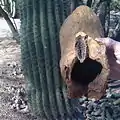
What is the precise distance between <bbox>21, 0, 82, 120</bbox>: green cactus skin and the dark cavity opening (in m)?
1.56

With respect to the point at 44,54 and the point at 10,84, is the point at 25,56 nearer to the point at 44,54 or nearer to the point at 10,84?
the point at 44,54

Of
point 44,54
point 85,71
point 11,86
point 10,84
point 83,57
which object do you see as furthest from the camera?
point 10,84

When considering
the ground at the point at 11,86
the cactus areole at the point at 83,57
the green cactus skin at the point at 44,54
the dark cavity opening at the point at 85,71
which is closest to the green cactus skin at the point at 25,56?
the green cactus skin at the point at 44,54

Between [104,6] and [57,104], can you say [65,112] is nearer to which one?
[57,104]

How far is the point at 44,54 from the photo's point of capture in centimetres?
349

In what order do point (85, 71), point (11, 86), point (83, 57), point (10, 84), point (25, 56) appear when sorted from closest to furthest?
point (83, 57) → point (85, 71) → point (25, 56) → point (11, 86) → point (10, 84)

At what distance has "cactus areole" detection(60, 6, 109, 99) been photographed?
68.0 inches

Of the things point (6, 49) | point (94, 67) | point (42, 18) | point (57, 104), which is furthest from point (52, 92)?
point (6, 49)

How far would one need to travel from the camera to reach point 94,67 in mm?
1852

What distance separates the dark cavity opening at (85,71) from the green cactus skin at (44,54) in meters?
1.56

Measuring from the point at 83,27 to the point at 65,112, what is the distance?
2058mm

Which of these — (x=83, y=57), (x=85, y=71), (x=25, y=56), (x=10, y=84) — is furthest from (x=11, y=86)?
(x=83, y=57)

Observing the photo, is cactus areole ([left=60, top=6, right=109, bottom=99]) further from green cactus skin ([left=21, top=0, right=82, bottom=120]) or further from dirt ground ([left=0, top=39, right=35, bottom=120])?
dirt ground ([left=0, top=39, right=35, bottom=120])

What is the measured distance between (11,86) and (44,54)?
5.41 feet
